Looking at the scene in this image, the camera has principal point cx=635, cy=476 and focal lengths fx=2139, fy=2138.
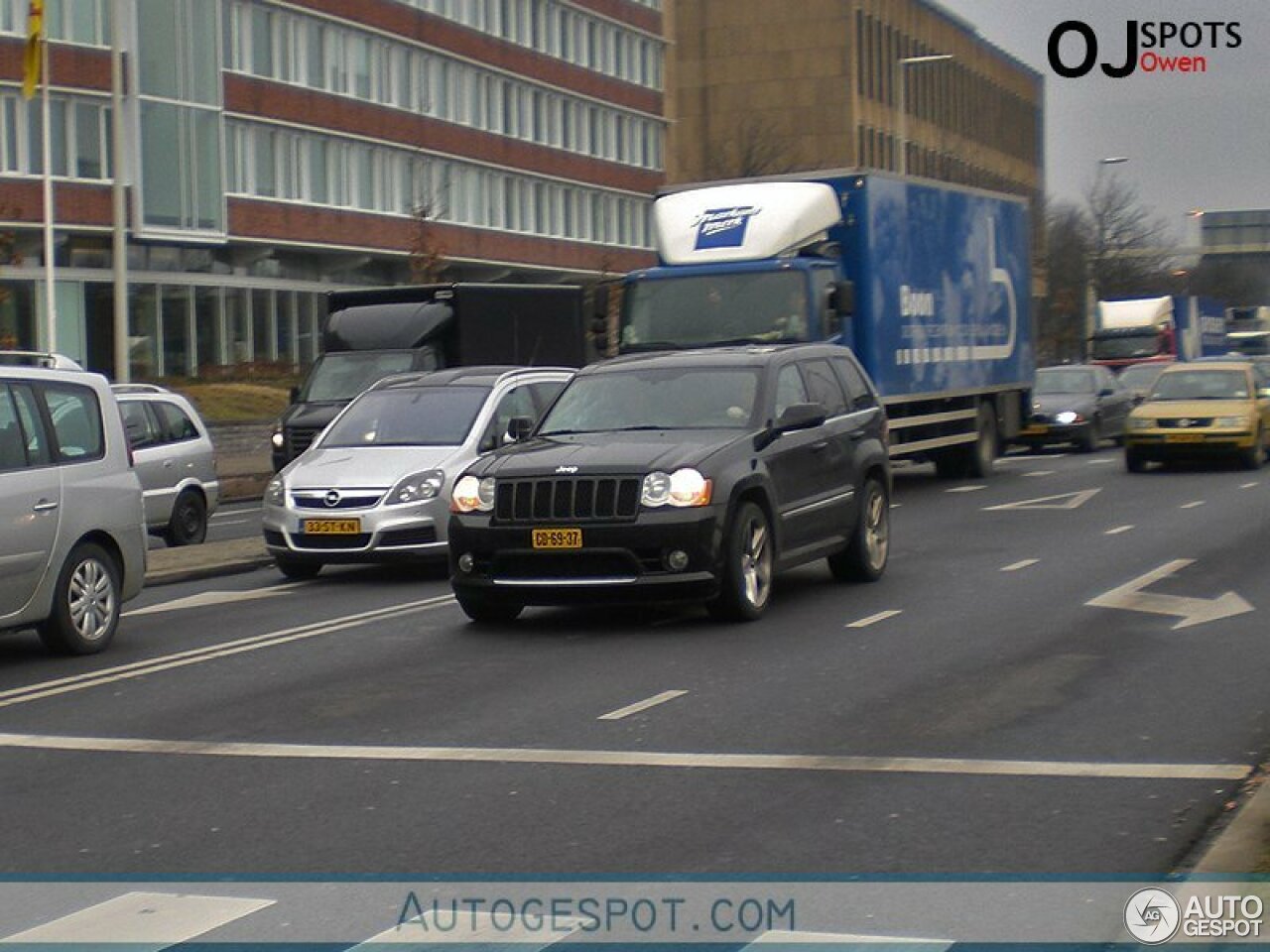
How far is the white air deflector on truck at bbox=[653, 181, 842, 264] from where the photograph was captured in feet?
75.5

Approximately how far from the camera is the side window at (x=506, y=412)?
17797mm

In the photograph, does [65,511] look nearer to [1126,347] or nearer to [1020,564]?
[1020,564]

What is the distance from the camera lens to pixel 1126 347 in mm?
57875

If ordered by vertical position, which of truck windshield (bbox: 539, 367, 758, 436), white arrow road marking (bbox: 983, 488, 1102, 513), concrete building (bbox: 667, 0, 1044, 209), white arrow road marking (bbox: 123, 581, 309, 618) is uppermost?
concrete building (bbox: 667, 0, 1044, 209)

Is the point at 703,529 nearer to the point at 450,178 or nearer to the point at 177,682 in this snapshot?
the point at 177,682

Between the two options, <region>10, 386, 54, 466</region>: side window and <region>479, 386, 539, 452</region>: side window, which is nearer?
→ <region>10, 386, 54, 466</region>: side window

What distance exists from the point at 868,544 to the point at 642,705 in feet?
19.0

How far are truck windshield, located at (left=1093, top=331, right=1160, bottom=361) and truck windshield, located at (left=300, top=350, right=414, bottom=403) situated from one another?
33514 mm

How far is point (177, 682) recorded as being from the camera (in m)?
11.3

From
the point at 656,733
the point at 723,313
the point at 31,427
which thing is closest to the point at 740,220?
the point at 723,313

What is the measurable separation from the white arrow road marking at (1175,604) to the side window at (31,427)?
6.62 metres

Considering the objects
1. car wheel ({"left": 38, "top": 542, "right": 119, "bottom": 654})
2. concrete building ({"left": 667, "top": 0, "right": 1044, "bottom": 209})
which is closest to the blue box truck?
car wheel ({"left": 38, "top": 542, "right": 119, "bottom": 654})

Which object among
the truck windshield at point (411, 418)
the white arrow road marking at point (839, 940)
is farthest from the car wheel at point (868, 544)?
the white arrow road marking at point (839, 940)

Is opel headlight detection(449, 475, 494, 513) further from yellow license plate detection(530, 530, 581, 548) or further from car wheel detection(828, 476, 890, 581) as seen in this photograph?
car wheel detection(828, 476, 890, 581)
